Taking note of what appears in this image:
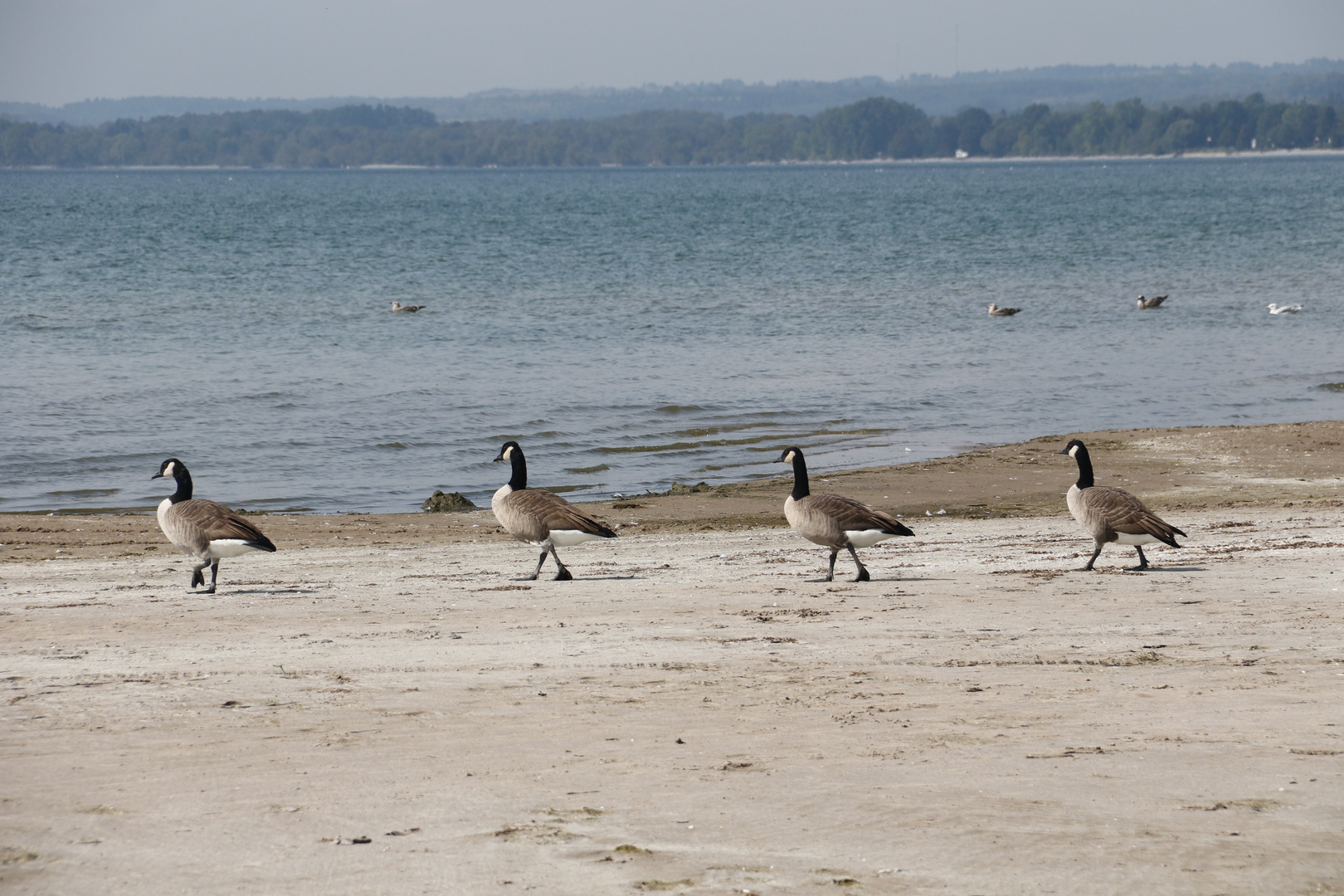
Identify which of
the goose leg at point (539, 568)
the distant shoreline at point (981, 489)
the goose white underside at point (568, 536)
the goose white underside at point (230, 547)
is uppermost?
the goose white underside at point (230, 547)

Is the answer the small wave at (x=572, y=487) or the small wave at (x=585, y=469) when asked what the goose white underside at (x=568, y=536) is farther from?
the small wave at (x=585, y=469)

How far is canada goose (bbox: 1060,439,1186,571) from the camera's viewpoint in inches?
473

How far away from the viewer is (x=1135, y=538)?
39.9 feet

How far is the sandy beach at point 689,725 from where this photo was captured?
610 cm

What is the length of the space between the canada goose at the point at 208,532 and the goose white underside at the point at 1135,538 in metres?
7.76

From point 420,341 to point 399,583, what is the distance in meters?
26.2

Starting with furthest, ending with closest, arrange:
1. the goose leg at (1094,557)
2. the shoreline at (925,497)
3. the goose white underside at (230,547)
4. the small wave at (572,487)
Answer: the small wave at (572,487) → the shoreline at (925,497) → the goose leg at (1094,557) → the goose white underside at (230,547)

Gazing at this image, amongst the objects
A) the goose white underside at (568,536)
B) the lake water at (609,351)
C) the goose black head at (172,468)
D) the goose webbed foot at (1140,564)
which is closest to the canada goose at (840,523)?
the goose white underside at (568,536)

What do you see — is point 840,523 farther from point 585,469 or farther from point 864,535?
point 585,469

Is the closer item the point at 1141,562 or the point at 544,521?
the point at 1141,562

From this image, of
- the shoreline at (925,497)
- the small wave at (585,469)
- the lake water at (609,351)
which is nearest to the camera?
the shoreline at (925,497)

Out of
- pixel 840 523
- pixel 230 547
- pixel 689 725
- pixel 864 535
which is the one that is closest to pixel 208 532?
pixel 230 547

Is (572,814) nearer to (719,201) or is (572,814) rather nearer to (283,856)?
(283,856)

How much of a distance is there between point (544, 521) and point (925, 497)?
24.0 ft
